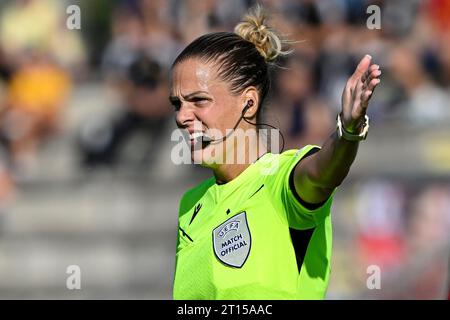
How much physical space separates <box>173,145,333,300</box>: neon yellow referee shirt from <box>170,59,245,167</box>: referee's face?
18 cm

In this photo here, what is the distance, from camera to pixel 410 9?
890 centimetres

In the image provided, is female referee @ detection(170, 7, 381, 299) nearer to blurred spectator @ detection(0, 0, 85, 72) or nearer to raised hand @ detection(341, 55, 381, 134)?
raised hand @ detection(341, 55, 381, 134)

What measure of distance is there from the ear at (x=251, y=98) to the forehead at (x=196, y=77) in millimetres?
120

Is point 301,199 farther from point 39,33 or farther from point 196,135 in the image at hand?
point 39,33

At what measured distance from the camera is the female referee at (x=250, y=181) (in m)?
3.14

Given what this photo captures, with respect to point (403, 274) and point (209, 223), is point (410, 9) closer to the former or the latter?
point (403, 274)

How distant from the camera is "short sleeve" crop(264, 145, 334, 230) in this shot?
3.26m

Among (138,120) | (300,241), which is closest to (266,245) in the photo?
(300,241)

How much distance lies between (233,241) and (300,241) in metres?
0.24

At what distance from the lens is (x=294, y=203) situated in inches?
129

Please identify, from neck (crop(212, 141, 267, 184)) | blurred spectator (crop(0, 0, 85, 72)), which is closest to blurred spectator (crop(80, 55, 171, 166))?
blurred spectator (crop(0, 0, 85, 72))

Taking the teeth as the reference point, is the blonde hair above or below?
above

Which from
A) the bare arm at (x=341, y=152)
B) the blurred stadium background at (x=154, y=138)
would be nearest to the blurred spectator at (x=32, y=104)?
the blurred stadium background at (x=154, y=138)
